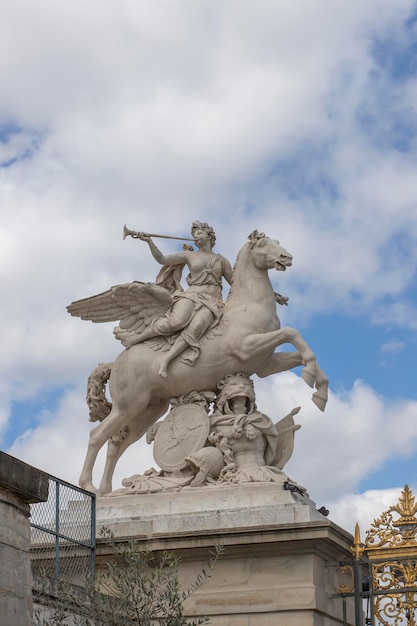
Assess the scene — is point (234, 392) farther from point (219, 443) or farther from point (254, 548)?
point (254, 548)

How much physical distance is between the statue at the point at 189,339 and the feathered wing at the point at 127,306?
0.01m

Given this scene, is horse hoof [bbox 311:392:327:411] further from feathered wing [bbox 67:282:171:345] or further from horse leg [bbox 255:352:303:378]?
feathered wing [bbox 67:282:171:345]

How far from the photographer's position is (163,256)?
16969mm

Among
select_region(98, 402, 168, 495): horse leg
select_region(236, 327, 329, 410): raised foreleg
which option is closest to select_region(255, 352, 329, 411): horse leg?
select_region(236, 327, 329, 410): raised foreleg

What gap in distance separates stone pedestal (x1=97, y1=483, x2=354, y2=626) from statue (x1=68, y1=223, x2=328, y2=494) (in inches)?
59.1

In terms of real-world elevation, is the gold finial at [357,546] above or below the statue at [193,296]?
below

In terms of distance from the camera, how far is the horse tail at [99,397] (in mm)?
17234

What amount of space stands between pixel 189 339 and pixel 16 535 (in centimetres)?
753

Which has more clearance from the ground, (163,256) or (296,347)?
(163,256)

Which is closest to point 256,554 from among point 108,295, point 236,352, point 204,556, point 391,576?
point 204,556

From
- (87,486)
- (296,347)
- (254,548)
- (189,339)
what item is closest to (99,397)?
(87,486)

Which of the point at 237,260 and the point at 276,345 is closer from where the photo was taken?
the point at 276,345

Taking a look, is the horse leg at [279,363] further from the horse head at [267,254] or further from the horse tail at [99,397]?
the horse tail at [99,397]

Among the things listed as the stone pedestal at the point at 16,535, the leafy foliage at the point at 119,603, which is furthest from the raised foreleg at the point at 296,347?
the stone pedestal at the point at 16,535
